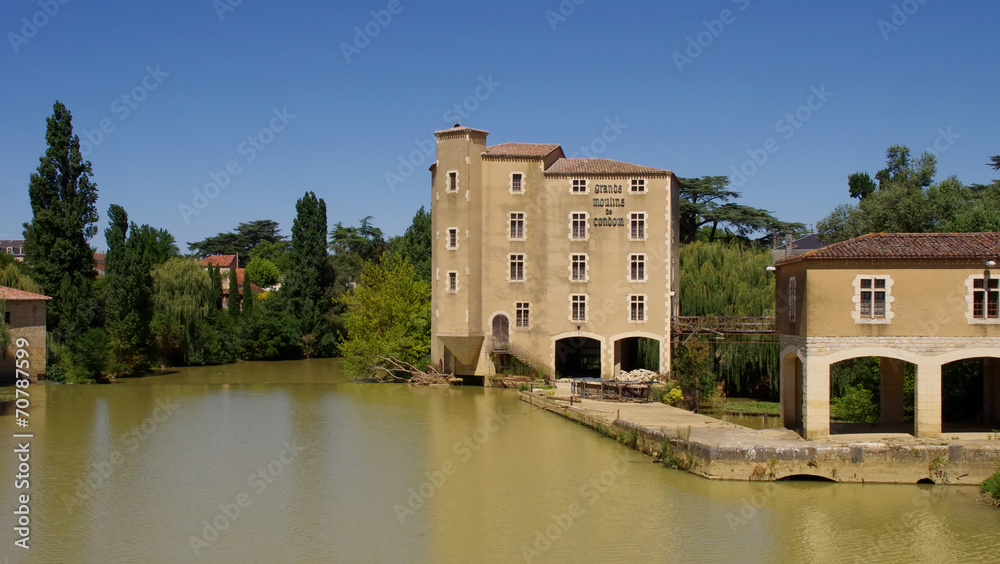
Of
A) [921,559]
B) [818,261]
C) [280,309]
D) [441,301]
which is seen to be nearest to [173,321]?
[280,309]

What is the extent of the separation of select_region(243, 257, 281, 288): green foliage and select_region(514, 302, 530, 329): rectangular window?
47.7 meters

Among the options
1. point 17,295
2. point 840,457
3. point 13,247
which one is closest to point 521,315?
point 840,457

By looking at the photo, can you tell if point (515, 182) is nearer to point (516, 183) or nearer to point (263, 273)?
point (516, 183)

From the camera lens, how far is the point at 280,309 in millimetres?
54156

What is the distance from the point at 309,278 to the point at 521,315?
2041 centimetres

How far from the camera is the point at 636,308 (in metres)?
35.8

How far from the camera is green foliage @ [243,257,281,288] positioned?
79188mm

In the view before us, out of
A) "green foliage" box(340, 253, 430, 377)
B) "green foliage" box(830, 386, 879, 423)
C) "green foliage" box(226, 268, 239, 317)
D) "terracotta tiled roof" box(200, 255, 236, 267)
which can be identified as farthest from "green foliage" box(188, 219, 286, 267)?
"green foliage" box(830, 386, 879, 423)

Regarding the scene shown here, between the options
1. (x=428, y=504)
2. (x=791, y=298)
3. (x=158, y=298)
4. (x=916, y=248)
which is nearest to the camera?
(x=428, y=504)

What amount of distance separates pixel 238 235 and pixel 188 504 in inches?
3100

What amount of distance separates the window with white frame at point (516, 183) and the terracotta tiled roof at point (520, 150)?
A: 2.86 ft

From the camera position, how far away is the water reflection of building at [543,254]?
3588cm

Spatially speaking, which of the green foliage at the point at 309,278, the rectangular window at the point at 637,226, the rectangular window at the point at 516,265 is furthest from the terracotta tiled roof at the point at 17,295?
the rectangular window at the point at 637,226

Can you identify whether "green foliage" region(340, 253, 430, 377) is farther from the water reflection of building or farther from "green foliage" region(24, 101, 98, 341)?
"green foliage" region(24, 101, 98, 341)
